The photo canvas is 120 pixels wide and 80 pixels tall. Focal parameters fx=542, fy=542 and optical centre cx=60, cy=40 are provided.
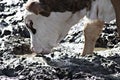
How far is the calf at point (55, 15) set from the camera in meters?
7.23

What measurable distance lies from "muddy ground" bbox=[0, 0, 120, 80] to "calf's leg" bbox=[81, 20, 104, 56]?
0.39 feet

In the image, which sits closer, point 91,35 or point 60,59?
point 60,59

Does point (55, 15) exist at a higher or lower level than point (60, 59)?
higher

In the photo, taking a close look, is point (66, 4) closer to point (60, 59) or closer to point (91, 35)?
point (60, 59)

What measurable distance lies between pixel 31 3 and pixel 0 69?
0.98 metres

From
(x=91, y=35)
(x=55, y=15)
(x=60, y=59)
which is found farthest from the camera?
(x=91, y=35)

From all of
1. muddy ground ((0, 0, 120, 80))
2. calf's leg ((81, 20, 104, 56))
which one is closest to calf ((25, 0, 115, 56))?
muddy ground ((0, 0, 120, 80))

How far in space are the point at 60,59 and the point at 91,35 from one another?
0.84 meters

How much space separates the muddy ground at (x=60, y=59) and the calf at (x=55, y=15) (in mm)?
243

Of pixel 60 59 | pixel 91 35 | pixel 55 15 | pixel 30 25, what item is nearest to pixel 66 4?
pixel 55 15

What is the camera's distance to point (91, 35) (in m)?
8.02

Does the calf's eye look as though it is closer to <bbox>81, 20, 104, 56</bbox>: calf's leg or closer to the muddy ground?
the muddy ground

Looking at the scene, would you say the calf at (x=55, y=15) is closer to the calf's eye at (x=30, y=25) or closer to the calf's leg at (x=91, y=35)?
the calf's eye at (x=30, y=25)

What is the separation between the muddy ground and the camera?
6.68m
